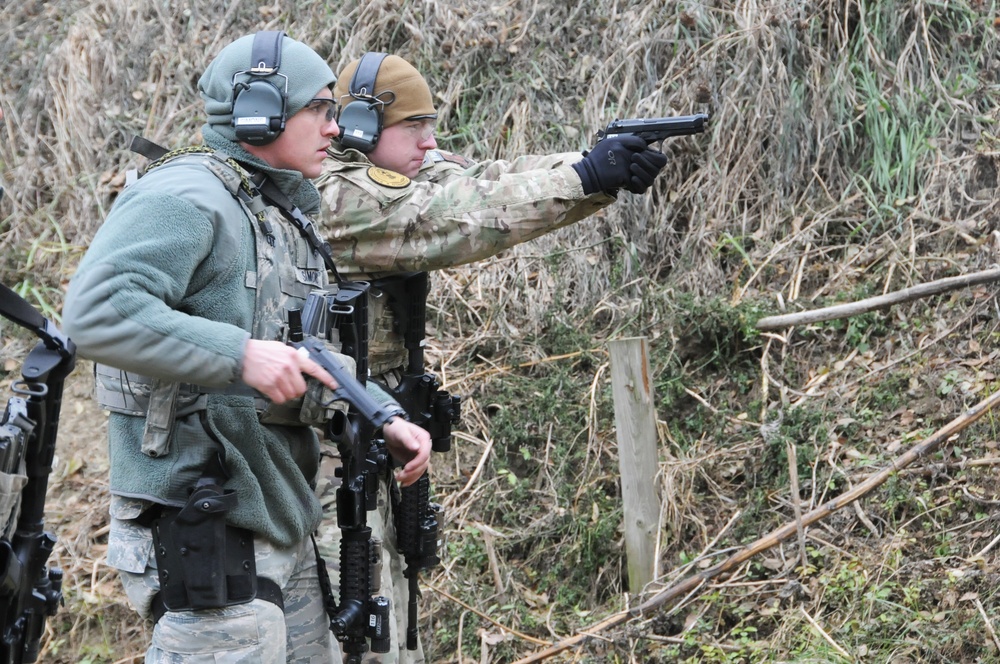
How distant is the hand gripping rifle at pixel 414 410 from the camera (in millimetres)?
3881

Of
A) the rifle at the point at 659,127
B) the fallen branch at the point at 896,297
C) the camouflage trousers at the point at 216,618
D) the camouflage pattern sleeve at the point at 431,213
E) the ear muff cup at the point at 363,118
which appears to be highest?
the ear muff cup at the point at 363,118

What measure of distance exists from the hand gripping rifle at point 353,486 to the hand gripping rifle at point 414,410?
72 centimetres

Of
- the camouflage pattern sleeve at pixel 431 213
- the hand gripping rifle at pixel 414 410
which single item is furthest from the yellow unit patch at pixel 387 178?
the hand gripping rifle at pixel 414 410

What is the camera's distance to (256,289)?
279cm

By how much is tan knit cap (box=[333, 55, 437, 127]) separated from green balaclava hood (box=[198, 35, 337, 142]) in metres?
0.75

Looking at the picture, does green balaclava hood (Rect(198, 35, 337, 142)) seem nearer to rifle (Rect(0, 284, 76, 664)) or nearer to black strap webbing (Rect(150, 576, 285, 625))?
rifle (Rect(0, 284, 76, 664))

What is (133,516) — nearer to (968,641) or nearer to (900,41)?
(968,641)

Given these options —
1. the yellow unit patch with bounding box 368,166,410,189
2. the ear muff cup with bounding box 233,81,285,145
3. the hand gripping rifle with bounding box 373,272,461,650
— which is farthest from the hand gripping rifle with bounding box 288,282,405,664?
the hand gripping rifle with bounding box 373,272,461,650

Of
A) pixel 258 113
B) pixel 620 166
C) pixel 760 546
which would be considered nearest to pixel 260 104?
pixel 258 113

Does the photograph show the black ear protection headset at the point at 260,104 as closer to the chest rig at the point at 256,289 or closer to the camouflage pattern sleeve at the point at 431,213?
the chest rig at the point at 256,289

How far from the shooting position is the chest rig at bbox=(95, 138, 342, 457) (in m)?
2.69

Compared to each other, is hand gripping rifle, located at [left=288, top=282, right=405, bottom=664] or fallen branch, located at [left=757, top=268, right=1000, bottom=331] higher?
fallen branch, located at [left=757, top=268, right=1000, bottom=331]

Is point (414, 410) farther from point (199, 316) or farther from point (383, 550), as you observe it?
point (199, 316)

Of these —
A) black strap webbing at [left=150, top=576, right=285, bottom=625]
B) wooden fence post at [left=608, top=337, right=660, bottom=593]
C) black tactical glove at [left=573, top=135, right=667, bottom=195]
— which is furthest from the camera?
wooden fence post at [left=608, top=337, right=660, bottom=593]
